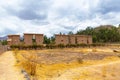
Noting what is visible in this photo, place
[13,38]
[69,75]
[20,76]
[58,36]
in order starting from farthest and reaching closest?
[58,36] < [13,38] < [69,75] < [20,76]

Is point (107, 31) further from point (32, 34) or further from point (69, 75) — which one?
point (69, 75)

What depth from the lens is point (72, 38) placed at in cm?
4612

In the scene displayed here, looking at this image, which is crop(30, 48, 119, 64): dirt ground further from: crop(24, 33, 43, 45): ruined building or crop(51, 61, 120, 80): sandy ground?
crop(24, 33, 43, 45): ruined building

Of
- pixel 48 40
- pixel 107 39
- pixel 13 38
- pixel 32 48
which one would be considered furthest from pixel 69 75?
pixel 107 39

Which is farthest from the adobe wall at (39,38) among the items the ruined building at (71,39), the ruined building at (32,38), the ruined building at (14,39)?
the ruined building at (14,39)

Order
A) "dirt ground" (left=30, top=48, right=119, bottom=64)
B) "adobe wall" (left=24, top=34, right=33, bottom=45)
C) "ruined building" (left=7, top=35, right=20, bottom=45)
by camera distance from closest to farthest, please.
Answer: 1. "dirt ground" (left=30, top=48, right=119, bottom=64)
2. "ruined building" (left=7, top=35, right=20, bottom=45)
3. "adobe wall" (left=24, top=34, right=33, bottom=45)

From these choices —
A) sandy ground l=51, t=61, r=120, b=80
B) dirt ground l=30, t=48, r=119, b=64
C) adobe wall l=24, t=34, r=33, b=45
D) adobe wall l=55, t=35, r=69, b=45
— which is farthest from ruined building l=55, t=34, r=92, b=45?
sandy ground l=51, t=61, r=120, b=80

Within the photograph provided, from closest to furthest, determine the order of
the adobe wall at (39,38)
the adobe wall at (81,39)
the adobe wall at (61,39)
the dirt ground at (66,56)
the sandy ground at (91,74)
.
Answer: the sandy ground at (91,74) < the dirt ground at (66,56) < the adobe wall at (39,38) < the adobe wall at (61,39) < the adobe wall at (81,39)

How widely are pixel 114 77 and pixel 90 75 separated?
1850 mm

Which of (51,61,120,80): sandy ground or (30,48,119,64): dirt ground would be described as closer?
(51,61,120,80): sandy ground

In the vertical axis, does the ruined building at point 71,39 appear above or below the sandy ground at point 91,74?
above

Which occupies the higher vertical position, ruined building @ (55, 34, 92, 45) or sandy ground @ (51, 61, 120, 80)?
ruined building @ (55, 34, 92, 45)

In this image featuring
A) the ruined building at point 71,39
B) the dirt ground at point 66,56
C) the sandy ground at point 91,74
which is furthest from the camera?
the ruined building at point 71,39

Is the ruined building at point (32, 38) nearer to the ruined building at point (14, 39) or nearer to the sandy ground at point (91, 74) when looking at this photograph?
the ruined building at point (14, 39)
